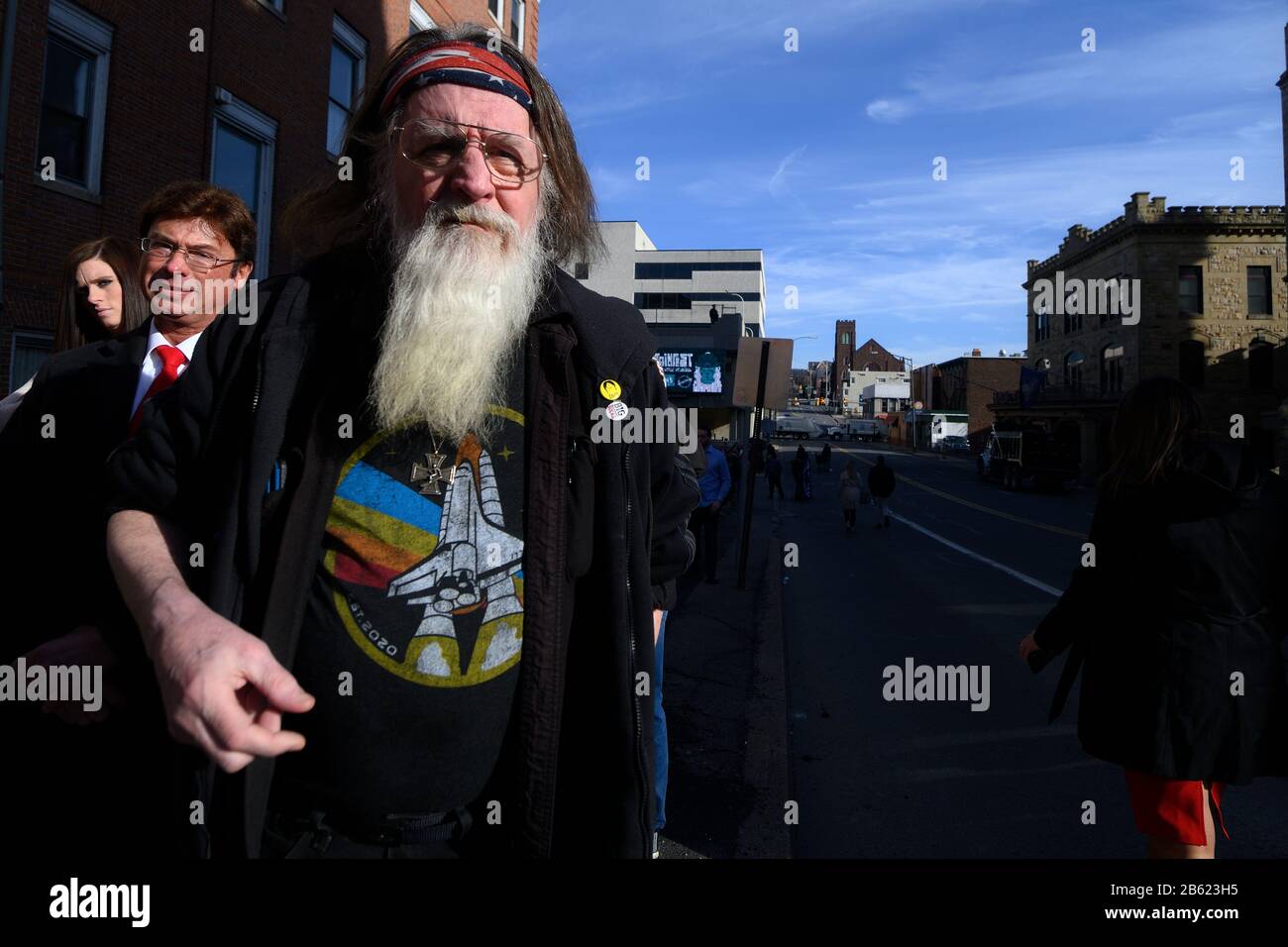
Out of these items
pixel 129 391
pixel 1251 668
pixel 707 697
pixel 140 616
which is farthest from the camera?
pixel 707 697

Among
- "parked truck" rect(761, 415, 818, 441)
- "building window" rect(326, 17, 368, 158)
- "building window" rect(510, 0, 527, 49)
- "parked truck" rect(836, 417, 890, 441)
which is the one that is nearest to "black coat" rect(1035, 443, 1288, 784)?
"building window" rect(326, 17, 368, 158)

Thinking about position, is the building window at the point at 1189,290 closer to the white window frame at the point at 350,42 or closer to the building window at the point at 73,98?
the white window frame at the point at 350,42

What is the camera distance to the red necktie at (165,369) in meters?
2.17

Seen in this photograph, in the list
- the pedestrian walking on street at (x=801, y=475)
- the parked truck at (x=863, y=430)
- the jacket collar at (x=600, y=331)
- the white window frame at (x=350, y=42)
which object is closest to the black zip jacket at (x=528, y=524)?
the jacket collar at (x=600, y=331)

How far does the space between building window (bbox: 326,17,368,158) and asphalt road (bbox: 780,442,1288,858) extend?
37.6 feet

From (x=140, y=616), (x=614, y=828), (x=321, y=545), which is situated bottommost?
(x=614, y=828)

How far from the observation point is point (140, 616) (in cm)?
126

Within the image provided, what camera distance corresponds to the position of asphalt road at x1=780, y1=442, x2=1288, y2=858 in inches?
161

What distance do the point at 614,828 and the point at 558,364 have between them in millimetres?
888

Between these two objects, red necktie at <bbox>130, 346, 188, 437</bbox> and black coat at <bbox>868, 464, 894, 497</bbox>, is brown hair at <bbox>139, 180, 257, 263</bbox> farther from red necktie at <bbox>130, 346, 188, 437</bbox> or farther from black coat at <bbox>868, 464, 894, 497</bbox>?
black coat at <bbox>868, 464, 894, 497</bbox>

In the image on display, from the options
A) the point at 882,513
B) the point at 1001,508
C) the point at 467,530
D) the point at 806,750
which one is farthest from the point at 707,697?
the point at 1001,508

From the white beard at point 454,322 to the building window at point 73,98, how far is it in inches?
378

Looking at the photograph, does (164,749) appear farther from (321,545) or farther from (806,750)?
(806,750)

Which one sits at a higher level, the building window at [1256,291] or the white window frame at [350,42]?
the building window at [1256,291]
